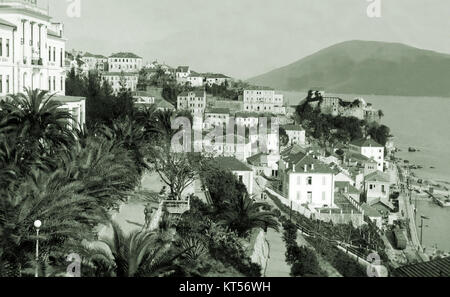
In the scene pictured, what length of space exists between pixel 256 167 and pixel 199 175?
670 inches

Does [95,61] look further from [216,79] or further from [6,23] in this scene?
[6,23]

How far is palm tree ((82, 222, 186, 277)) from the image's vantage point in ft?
25.8

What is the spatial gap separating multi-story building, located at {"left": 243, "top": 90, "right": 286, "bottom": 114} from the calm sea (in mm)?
14425

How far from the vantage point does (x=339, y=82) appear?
6656 centimetres

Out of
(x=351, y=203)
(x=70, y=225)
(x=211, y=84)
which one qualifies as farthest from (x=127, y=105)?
(x=211, y=84)

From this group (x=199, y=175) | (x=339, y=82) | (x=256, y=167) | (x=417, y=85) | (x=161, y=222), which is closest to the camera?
(x=161, y=222)

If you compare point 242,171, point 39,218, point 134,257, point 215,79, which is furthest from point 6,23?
point 215,79

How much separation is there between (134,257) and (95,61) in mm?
81118

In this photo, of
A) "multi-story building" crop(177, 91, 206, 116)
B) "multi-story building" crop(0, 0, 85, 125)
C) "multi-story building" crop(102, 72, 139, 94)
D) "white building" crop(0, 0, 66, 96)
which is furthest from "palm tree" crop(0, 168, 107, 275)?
"multi-story building" crop(102, 72, 139, 94)

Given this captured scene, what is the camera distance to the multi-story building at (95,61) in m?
84.0

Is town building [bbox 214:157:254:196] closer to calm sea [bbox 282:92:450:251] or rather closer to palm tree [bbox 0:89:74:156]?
calm sea [bbox 282:92:450:251]

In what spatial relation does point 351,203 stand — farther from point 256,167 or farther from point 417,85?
point 417,85

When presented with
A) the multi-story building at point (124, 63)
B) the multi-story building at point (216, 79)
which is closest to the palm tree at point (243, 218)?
the multi-story building at point (216, 79)
